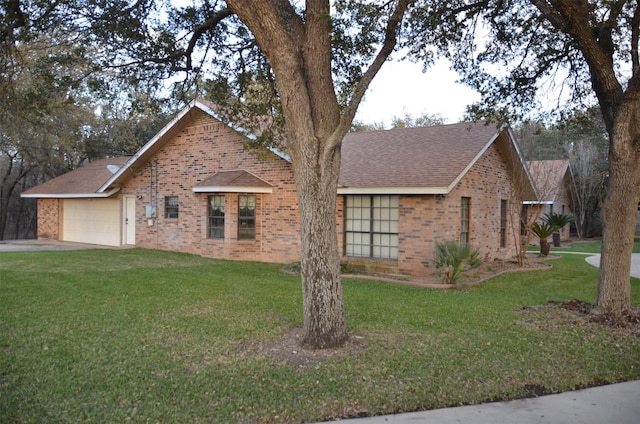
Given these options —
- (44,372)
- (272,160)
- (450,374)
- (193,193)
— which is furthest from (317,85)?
(193,193)

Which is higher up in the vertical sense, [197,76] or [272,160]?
[197,76]

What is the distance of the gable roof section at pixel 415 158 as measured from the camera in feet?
41.3

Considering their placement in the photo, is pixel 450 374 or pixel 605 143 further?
pixel 605 143

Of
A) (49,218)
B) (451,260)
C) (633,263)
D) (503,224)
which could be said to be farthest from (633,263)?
(49,218)

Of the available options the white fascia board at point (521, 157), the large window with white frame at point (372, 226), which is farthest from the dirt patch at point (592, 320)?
the white fascia board at point (521, 157)

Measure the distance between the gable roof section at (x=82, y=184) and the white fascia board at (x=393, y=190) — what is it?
424 inches

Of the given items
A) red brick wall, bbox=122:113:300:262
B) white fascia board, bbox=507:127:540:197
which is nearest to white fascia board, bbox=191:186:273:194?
red brick wall, bbox=122:113:300:262

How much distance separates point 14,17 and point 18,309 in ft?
15.9

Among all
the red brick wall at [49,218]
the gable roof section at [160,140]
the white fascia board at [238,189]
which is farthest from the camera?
the red brick wall at [49,218]

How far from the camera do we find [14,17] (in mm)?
8367

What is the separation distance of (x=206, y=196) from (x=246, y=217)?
1697 millimetres

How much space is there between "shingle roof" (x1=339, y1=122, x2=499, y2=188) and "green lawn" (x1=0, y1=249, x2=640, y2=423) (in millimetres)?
3241

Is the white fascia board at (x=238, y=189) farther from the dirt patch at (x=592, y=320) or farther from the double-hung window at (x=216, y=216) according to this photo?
the dirt patch at (x=592, y=320)

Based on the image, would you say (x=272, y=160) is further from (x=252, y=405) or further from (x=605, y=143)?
(x=605, y=143)
